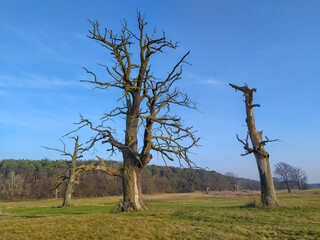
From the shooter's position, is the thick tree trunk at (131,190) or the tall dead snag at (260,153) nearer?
the thick tree trunk at (131,190)

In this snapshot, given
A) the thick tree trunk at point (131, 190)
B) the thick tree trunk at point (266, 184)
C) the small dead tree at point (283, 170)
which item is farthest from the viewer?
the small dead tree at point (283, 170)

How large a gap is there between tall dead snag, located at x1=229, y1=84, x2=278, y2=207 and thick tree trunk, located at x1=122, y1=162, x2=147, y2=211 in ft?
26.4

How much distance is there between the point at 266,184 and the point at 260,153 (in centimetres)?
209

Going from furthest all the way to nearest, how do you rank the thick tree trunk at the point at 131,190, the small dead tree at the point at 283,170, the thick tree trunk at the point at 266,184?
the small dead tree at the point at 283,170, the thick tree trunk at the point at 266,184, the thick tree trunk at the point at 131,190

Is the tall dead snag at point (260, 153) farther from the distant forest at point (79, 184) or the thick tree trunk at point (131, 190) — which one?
the distant forest at point (79, 184)

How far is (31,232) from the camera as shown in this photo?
249 inches

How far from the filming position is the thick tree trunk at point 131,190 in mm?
12059

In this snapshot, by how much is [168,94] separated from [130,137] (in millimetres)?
3885

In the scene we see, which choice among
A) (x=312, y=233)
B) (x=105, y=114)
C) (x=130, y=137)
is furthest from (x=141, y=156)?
(x=312, y=233)

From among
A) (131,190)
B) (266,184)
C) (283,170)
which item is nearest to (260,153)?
(266,184)

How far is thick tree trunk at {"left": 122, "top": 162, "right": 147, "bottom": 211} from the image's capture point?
12059 millimetres

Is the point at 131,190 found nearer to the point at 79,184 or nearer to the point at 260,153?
the point at 260,153

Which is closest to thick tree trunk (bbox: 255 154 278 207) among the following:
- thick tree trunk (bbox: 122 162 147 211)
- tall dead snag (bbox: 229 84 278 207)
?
tall dead snag (bbox: 229 84 278 207)

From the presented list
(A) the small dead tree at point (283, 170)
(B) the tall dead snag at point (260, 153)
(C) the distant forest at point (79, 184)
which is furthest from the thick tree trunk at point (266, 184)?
(A) the small dead tree at point (283, 170)
